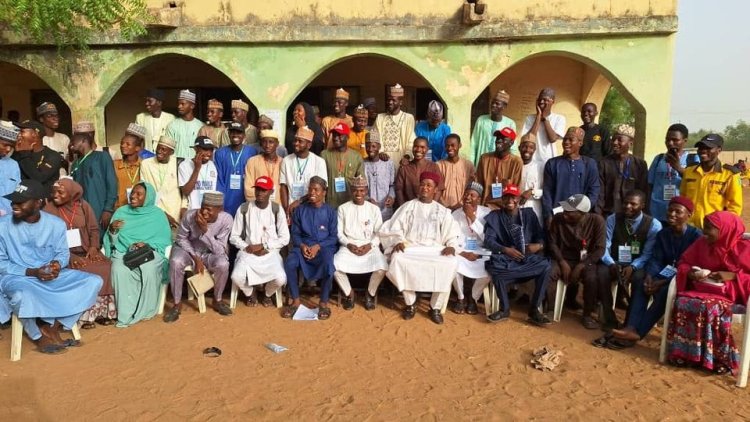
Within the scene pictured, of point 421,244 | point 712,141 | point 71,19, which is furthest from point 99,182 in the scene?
point 712,141

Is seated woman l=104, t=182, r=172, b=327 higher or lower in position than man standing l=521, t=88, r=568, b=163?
lower

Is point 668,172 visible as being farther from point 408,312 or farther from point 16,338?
point 16,338

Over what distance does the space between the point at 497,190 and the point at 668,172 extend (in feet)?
5.74

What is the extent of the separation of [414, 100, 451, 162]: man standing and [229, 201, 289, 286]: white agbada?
6.58 ft

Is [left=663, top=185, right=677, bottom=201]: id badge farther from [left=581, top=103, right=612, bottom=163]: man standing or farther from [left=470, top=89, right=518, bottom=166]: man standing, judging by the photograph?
[left=470, top=89, right=518, bottom=166]: man standing

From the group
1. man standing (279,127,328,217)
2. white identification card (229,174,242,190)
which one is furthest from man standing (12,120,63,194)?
man standing (279,127,328,217)

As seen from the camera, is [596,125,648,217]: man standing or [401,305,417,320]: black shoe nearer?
[401,305,417,320]: black shoe

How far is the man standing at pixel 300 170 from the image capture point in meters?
6.34

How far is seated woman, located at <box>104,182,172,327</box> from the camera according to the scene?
5.54 metres

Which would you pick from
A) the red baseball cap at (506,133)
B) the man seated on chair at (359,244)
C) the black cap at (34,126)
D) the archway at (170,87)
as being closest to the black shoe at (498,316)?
the man seated on chair at (359,244)

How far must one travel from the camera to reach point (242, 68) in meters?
8.20

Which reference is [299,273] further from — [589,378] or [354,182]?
[589,378]

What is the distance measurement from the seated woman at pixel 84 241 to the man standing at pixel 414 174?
123 inches

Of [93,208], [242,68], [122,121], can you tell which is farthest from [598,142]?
[122,121]
